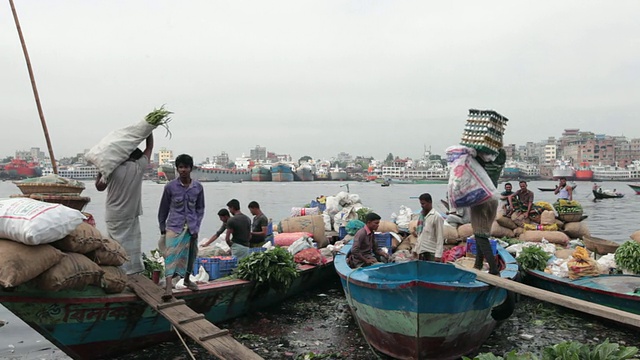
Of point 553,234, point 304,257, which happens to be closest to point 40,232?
point 304,257

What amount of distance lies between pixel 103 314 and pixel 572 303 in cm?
438

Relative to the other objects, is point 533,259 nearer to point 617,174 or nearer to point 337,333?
point 337,333

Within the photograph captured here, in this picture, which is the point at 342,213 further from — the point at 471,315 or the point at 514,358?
the point at 514,358

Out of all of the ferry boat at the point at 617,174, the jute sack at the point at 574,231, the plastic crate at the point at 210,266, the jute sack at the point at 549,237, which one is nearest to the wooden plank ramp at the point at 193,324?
the plastic crate at the point at 210,266

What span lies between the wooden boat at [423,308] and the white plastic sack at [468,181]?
2.57 ft

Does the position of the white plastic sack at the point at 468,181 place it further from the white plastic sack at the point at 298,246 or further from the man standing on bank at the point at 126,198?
the white plastic sack at the point at 298,246

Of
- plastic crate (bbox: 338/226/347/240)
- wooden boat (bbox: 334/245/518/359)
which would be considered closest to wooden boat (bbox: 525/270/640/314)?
wooden boat (bbox: 334/245/518/359)

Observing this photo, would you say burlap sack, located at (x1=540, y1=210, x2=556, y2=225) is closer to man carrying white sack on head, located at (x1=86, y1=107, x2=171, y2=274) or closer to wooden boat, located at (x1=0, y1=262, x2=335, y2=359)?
wooden boat, located at (x1=0, y1=262, x2=335, y2=359)

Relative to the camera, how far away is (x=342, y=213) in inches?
462

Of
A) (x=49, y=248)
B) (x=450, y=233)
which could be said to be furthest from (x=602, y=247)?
(x=49, y=248)

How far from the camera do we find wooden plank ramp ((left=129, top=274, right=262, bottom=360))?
13.4 ft

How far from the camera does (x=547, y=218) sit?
35.2ft

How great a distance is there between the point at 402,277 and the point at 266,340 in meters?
2.12

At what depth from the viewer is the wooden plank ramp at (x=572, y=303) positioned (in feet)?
12.4
